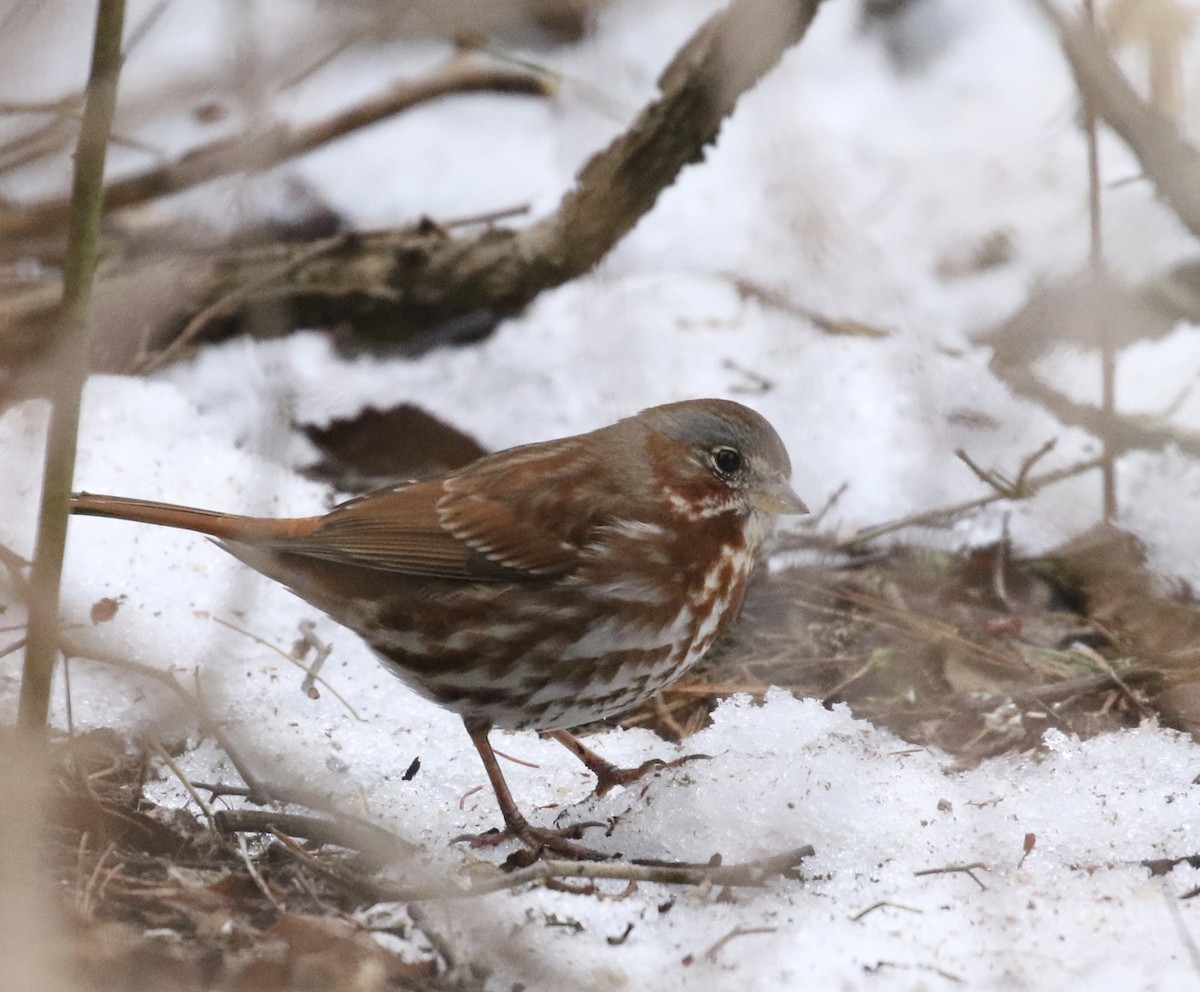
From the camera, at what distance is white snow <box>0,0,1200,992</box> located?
2930mm

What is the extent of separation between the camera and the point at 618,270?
5930 mm

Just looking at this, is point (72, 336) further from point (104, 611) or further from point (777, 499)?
point (777, 499)

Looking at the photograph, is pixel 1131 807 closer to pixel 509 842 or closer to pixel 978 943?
pixel 978 943

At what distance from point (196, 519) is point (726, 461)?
1330mm

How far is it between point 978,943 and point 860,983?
11.1 inches

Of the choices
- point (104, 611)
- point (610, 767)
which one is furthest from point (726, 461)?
point (104, 611)

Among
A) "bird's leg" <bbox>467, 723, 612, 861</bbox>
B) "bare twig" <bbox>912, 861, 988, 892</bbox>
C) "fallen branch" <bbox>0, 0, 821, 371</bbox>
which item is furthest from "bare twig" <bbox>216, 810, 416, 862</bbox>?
"fallen branch" <bbox>0, 0, 821, 371</bbox>

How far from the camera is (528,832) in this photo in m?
3.40

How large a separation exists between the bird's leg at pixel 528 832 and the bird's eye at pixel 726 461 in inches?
36.4

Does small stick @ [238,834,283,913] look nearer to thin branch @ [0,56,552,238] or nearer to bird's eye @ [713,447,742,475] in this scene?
bird's eye @ [713,447,742,475]

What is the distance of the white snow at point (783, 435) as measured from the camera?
2.93 metres

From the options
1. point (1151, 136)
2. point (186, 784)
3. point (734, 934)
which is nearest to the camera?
point (734, 934)

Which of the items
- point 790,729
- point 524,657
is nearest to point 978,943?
point 790,729

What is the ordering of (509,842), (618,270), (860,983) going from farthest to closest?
1. (618,270)
2. (509,842)
3. (860,983)
